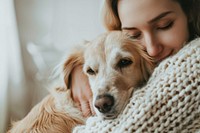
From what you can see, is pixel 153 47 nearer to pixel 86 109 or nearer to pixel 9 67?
pixel 86 109

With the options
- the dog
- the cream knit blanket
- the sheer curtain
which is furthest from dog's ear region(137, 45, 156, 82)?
the sheer curtain

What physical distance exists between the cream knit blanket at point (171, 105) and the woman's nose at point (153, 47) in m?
0.12

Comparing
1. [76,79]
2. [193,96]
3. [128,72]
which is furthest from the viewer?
[76,79]

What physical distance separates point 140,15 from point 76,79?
30 cm

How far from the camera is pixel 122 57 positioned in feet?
3.14

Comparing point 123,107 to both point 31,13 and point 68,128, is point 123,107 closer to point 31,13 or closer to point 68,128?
point 68,128

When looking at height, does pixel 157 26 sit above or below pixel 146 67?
above

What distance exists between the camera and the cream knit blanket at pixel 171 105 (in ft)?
2.60

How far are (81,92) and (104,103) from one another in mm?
219

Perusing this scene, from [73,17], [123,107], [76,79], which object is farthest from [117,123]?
[73,17]

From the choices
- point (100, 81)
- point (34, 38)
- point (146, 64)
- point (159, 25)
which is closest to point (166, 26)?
point (159, 25)

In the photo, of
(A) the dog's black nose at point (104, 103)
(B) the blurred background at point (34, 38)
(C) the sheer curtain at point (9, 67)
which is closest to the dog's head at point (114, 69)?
(A) the dog's black nose at point (104, 103)

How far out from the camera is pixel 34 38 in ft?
3.80

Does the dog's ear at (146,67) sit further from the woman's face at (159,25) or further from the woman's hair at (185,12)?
the woman's hair at (185,12)
